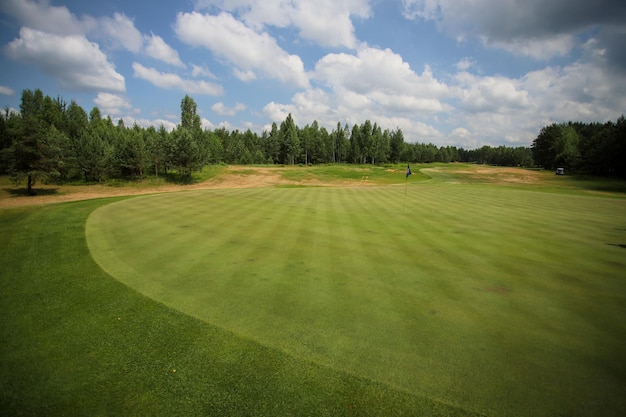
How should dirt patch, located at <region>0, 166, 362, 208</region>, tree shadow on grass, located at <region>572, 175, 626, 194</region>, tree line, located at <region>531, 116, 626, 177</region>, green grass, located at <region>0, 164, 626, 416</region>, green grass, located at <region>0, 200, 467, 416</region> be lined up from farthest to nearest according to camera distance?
tree line, located at <region>531, 116, 626, 177</region> < tree shadow on grass, located at <region>572, 175, 626, 194</region> < dirt patch, located at <region>0, 166, 362, 208</region> < green grass, located at <region>0, 164, 626, 416</region> < green grass, located at <region>0, 200, 467, 416</region>

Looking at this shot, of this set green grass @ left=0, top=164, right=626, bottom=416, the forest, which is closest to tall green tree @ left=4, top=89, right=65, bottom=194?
the forest

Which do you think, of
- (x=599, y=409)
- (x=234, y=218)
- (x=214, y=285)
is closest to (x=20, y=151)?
(x=234, y=218)

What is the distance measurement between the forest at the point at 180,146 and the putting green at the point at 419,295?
108ft

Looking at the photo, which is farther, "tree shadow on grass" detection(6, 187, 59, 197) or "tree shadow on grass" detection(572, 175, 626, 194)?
"tree shadow on grass" detection(572, 175, 626, 194)

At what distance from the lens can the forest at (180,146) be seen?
38000 mm

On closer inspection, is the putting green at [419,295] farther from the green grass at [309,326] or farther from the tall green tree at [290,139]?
the tall green tree at [290,139]

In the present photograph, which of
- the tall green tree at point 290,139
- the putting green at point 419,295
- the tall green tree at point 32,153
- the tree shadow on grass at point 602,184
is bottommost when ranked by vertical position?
the putting green at point 419,295

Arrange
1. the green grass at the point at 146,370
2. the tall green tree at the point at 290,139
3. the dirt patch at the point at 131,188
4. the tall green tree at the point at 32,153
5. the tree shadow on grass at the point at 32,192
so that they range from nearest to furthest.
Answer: the green grass at the point at 146,370 → the tall green tree at the point at 32,153 → the dirt patch at the point at 131,188 → the tree shadow on grass at the point at 32,192 → the tall green tree at the point at 290,139

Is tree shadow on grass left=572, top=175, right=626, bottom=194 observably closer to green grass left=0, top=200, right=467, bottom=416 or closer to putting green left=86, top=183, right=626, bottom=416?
putting green left=86, top=183, right=626, bottom=416

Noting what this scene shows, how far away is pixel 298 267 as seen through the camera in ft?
33.9

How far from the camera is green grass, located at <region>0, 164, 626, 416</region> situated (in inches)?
183

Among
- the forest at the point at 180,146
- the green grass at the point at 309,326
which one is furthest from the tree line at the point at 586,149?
the green grass at the point at 309,326

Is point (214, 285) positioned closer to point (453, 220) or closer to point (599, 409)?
point (599, 409)

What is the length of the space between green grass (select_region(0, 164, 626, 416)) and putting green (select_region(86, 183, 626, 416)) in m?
0.05
